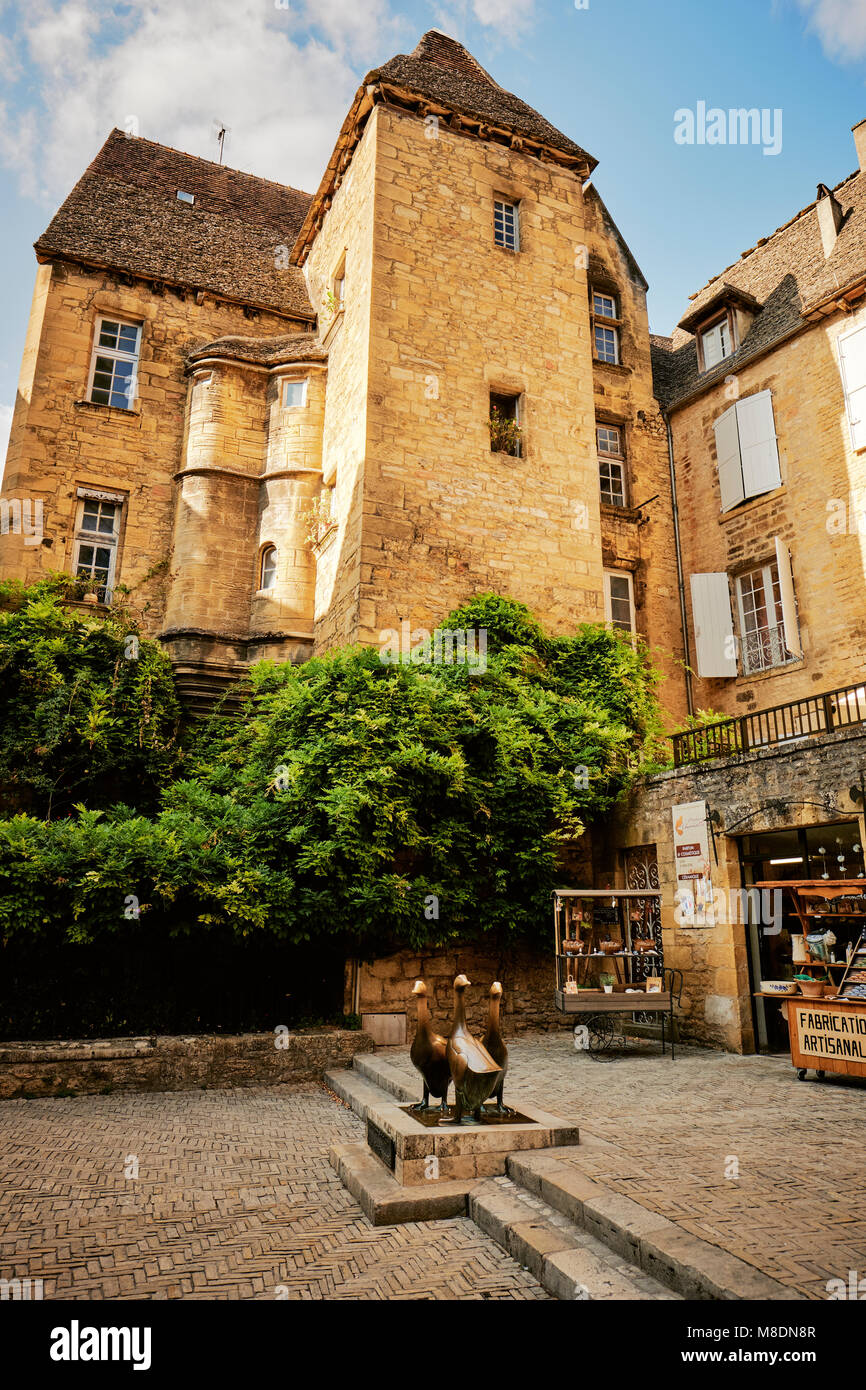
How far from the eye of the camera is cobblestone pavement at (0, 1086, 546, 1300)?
363 centimetres

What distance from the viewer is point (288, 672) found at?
11.8 meters

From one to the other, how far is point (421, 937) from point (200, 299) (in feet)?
45.1

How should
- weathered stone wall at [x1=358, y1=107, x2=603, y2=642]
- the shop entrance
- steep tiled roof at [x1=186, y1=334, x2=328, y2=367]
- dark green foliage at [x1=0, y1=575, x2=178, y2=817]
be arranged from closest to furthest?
the shop entrance → dark green foliage at [x1=0, y1=575, x2=178, y2=817] → weathered stone wall at [x1=358, y1=107, x2=603, y2=642] → steep tiled roof at [x1=186, y1=334, x2=328, y2=367]

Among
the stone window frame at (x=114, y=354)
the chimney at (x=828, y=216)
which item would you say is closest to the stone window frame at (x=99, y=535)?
the stone window frame at (x=114, y=354)

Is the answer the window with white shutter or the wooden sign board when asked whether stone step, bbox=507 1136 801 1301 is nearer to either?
the wooden sign board

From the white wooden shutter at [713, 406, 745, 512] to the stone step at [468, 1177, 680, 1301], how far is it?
43.2ft

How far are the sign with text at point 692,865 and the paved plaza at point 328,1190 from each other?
225 cm

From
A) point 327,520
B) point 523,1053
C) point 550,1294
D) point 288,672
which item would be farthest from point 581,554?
point 550,1294

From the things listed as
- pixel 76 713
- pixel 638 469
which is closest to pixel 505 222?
pixel 638 469

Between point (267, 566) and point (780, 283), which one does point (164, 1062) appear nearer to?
point (267, 566)

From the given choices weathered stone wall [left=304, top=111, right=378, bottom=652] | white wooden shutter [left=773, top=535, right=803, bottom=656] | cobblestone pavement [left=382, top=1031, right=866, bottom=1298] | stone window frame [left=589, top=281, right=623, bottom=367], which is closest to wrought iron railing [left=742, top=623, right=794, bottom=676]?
white wooden shutter [left=773, top=535, right=803, bottom=656]

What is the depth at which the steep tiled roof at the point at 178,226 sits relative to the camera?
16.3 meters

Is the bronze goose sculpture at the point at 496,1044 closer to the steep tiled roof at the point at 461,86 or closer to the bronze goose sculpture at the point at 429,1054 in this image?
the bronze goose sculpture at the point at 429,1054
